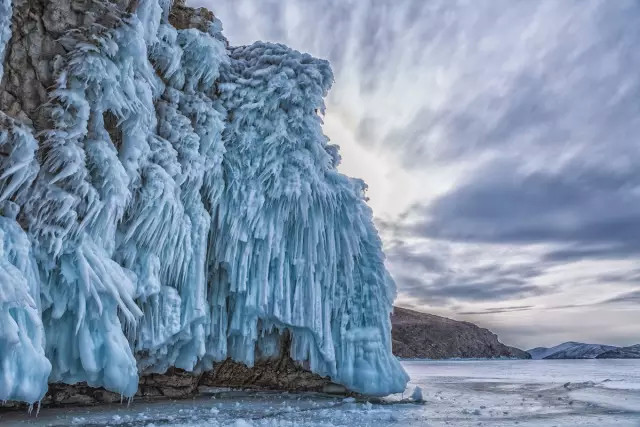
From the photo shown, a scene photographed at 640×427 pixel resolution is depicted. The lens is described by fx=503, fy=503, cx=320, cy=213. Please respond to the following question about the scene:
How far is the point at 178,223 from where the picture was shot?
36.0 ft

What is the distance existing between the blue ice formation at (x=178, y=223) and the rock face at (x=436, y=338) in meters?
59.9

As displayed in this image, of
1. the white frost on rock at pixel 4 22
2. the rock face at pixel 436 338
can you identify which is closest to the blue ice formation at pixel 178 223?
the white frost on rock at pixel 4 22

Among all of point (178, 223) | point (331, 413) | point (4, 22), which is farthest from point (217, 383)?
point (4, 22)

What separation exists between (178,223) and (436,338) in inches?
2785

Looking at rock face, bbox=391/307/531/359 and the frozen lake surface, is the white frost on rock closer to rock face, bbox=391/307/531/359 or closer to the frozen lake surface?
the frozen lake surface

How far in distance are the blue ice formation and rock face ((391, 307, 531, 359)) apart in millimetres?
59875

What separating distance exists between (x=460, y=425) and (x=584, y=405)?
572cm

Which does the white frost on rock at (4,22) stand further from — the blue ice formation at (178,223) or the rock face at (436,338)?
the rock face at (436,338)

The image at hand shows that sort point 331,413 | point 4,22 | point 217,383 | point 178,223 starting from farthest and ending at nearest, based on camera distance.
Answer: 1. point 217,383
2. point 178,223
3. point 331,413
4. point 4,22

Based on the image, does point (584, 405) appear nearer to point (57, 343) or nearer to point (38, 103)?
point (57, 343)

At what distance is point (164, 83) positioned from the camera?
12.0 m

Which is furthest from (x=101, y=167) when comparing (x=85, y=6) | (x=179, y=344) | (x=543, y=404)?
(x=543, y=404)

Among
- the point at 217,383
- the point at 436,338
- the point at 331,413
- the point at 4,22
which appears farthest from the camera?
the point at 436,338

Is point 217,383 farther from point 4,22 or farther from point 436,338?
point 436,338
